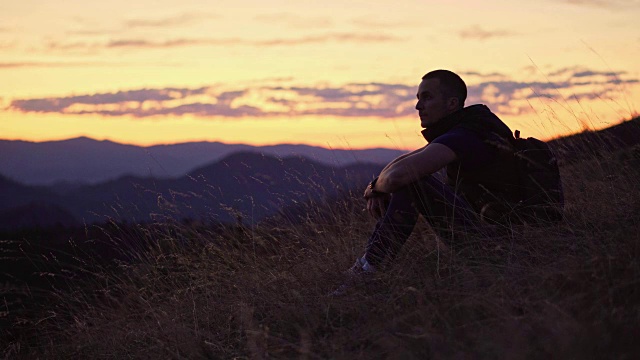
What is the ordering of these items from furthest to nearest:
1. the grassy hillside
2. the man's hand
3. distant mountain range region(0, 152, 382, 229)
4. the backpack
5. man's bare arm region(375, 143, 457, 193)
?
distant mountain range region(0, 152, 382, 229)
the man's hand
the backpack
man's bare arm region(375, 143, 457, 193)
the grassy hillside

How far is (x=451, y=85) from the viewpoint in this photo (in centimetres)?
496

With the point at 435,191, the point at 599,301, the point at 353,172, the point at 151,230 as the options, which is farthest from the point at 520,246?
the point at 151,230

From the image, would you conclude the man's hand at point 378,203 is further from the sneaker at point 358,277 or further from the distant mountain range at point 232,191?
the distant mountain range at point 232,191

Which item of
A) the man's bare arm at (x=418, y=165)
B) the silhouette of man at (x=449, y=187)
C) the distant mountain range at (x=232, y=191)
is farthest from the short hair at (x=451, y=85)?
the distant mountain range at (x=232, y=191)

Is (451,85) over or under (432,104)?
over

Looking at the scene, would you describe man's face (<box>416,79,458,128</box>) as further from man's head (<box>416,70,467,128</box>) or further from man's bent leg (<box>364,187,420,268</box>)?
man's bent leg (<box>364,187,420,268</box>)

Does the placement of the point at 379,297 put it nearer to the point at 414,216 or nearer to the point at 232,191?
the point at 414,216

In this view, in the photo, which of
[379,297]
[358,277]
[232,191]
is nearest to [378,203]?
[358,277]

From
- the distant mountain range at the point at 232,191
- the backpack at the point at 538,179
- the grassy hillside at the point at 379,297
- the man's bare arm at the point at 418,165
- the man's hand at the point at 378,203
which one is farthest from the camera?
the distant mountain range at the point at 232,191

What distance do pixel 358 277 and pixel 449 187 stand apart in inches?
32.3

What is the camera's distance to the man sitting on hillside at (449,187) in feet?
14.8

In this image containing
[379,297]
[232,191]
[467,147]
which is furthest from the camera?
[232,191]

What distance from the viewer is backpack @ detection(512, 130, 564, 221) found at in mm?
4570

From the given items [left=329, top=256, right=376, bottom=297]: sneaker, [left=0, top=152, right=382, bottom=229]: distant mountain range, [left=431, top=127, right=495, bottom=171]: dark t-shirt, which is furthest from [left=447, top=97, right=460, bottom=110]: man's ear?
[left=0, top=152, right=382, bottom=229]: distant mountain range
